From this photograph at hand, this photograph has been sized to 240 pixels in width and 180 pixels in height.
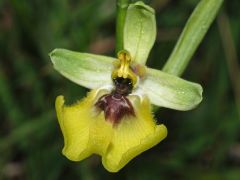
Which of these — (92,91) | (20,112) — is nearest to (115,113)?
(92,91)

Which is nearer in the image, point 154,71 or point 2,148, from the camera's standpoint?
point 154,71

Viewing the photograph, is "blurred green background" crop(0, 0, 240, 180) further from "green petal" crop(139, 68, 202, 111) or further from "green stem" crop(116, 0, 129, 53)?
"green stem" crop(116, 0, 129, 53)

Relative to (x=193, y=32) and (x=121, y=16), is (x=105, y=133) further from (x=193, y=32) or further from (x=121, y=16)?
(x=193, y=32)

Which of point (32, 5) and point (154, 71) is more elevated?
point (154, 71)

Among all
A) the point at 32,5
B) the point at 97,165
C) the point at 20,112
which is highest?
the point at 32,5

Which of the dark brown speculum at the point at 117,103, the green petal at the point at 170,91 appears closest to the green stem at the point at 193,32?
the green petal at the point at 170,91

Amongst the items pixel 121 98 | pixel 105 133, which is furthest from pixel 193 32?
pixel 105 133

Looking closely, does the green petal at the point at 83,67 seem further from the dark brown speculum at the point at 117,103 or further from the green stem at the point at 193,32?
the green stem at the point at 193,32

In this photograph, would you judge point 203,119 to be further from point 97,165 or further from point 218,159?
point 97,165
